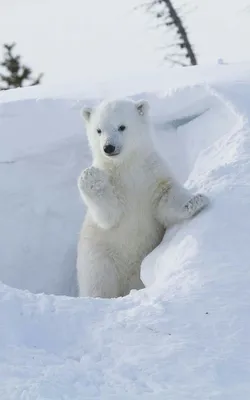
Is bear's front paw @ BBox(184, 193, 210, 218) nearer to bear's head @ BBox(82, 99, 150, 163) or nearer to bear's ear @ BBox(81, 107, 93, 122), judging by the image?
bear's head @ BBox(82, 99, 150, 163)

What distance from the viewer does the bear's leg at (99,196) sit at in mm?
4305

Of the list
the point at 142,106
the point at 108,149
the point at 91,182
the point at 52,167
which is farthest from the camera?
the point at 52,167

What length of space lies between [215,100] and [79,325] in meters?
3.24

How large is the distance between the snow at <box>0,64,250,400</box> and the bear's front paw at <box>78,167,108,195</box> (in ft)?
1.80

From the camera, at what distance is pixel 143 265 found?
423 centimetres

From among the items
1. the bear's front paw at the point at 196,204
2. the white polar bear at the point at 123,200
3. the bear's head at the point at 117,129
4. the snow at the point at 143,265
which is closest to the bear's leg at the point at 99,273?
the white polar bear at the point at 123,200

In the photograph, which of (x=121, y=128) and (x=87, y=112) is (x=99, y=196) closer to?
(x=121, y=128)

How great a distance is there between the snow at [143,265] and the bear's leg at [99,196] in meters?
0.40

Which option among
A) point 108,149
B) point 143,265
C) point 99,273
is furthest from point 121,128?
point 99,273

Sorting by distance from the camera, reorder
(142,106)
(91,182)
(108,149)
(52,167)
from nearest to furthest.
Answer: (108,149) < (91,182) < (142,106) < (52,167)

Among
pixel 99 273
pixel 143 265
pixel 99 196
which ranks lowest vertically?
pixel 99 273

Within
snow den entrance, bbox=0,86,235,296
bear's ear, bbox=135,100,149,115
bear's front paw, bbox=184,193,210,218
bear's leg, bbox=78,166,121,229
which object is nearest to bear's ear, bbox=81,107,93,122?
bear's ear, bbox=135,100,149,115

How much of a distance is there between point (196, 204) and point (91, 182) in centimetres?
69

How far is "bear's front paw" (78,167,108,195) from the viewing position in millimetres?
4297
